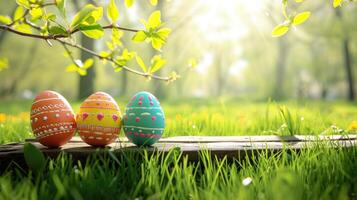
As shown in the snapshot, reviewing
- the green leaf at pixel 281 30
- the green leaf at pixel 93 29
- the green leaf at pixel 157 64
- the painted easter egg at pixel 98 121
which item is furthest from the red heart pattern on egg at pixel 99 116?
the green leaf at pixel 281 30

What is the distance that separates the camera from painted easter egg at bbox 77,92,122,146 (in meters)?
2.16

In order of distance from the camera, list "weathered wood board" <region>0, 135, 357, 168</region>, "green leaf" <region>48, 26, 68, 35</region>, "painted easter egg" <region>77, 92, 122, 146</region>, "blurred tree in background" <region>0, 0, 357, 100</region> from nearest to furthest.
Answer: "green leaf" <region>48, 26, 68, 35</region> → "weathered wood board" <region>0, 135, 357, 168</region> → "painted easter egg" <region>77, 92, 122, 146</region> → "blurred tree in background" <region>0, 0, 357, 100</region>

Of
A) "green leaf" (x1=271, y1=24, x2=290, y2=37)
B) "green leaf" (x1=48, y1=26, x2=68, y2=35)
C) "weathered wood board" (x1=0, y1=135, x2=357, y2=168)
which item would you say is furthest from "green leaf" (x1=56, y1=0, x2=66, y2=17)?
"green leaf" (x1=271, y1=24, x2=290, y2=37)

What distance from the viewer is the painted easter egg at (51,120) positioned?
214cm

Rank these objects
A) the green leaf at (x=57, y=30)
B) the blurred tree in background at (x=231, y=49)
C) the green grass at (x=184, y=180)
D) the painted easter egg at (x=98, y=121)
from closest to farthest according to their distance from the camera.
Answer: the green grass at (x=184, y=180), the green leaf at (x=57, y=30), the painted easter egg at (x=98, y=121), the blurred tree in background at (x=231, y=49)

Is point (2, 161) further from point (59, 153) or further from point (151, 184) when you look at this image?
point (151, 184)

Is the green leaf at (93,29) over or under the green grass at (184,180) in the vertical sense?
over

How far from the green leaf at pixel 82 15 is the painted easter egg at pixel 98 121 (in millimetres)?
551

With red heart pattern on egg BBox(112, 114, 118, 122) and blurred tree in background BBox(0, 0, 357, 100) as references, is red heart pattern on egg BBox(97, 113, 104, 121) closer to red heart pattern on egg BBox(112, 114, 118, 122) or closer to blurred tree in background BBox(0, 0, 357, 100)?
red heart pattern on egg BBox(112, 114, 118, 122)

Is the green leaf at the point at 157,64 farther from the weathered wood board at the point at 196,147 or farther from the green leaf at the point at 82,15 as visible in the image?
the green leaf at the point at 82,15

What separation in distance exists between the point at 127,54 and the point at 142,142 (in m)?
0.57

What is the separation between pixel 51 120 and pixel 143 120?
505mm

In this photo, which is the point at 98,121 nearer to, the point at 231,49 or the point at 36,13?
the point at 36,13

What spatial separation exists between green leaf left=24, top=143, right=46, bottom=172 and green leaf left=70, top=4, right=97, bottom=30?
60cm
